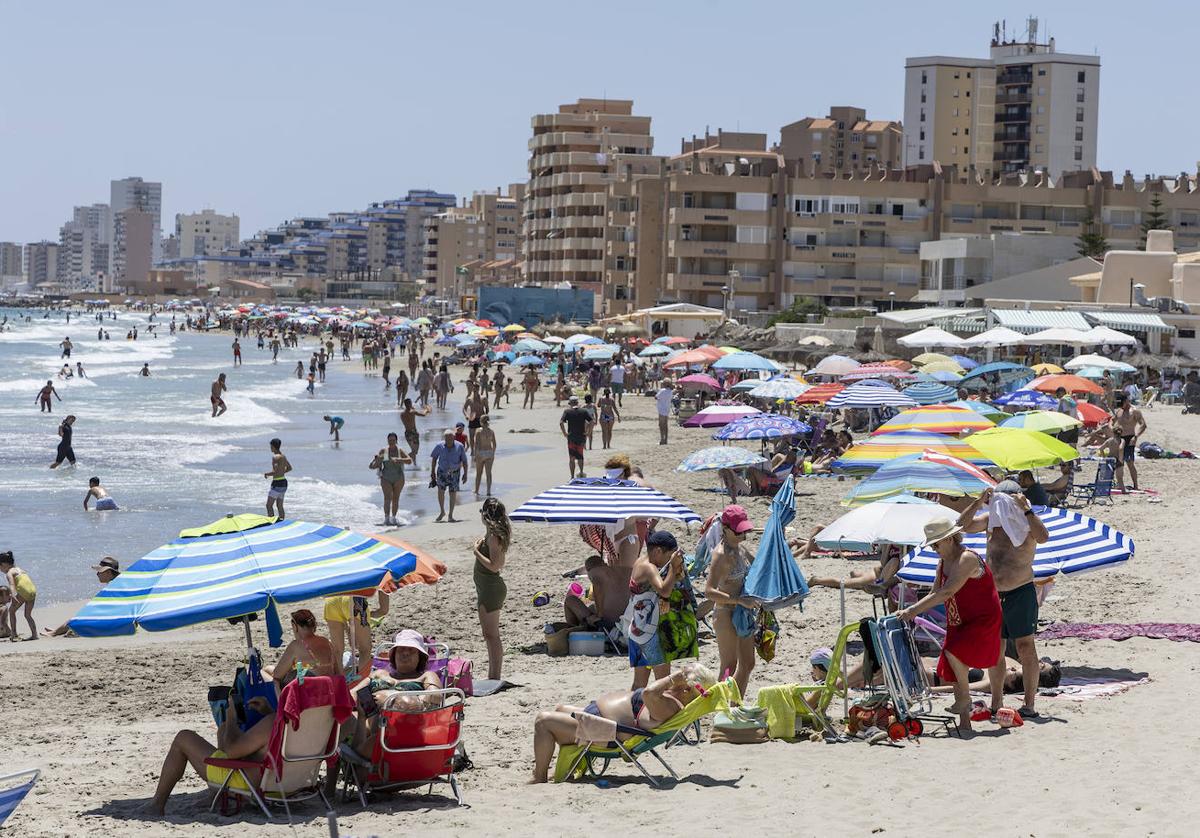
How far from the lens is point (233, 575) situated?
712 centimetres

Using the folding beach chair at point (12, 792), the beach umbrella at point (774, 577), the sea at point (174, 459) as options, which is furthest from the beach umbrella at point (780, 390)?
the folding beach chair at point (12, 792)

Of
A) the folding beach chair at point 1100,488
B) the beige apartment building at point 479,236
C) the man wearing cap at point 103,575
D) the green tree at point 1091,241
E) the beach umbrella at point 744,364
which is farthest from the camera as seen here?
the beige apartment building at point 479,236

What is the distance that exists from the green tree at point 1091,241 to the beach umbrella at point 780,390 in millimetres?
44423

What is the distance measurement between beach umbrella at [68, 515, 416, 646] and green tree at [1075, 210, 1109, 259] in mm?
62284

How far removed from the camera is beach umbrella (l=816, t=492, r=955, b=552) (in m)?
8.89

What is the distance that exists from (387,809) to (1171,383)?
37067 millimetres

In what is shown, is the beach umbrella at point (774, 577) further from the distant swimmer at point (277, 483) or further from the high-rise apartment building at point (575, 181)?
the high-rise apartment building at point (575, 181)

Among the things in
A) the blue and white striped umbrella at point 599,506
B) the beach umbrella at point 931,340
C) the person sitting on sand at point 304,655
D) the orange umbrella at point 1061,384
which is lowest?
the person sitting on sand at point 304,655

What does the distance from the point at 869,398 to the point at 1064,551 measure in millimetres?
12031

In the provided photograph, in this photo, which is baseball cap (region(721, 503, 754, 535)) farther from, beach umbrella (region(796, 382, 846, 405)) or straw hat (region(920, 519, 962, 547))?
beach umbrella (region(796, 382, 846, 405))

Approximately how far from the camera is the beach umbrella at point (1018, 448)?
43.0 ft

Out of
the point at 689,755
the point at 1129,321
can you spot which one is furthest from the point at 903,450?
the point at 1129,321

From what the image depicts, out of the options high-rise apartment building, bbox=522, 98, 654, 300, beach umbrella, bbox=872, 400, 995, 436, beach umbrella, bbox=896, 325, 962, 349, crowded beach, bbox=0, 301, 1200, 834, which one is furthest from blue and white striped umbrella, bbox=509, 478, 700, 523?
high-rise apartment building, bbox=522, 98, 654, 300

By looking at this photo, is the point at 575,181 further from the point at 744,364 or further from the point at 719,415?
the point at 719,415
